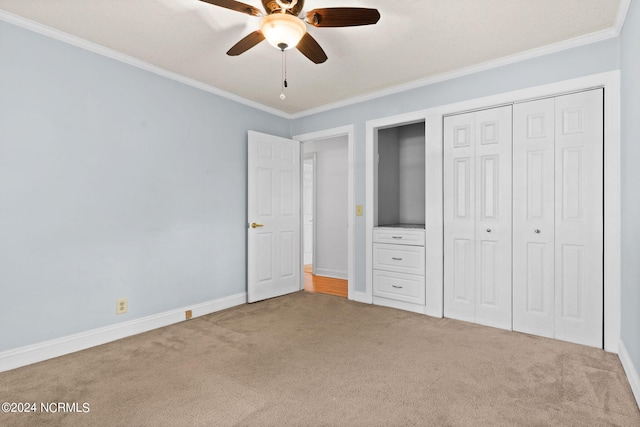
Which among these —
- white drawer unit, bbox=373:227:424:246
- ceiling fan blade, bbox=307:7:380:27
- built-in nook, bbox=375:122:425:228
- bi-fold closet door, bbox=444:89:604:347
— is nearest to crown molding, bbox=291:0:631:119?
bi-fold closet door, bbox=444:89:604:347

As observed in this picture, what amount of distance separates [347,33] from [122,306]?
293 cm

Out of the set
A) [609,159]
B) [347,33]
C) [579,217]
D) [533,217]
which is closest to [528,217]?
[533,217]

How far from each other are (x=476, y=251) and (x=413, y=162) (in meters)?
1.80

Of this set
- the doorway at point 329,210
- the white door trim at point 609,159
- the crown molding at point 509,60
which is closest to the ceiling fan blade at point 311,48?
the crown molding at point 509,60

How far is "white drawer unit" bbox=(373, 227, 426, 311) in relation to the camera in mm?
3723

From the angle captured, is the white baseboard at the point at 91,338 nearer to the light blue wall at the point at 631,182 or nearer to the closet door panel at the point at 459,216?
the closet door panel at the point at 459,216

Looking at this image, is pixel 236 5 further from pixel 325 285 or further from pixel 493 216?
pixel 325 285

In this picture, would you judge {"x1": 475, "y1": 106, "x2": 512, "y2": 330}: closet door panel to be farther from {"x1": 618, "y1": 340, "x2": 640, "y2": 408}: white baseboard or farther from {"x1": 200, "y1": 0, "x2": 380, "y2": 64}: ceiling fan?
{"x1": 200, "y1": 0, "x2": 380, "y2": 64}: ceiling fan

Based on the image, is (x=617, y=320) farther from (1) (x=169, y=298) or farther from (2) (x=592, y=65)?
(1) (x=169, y=298)

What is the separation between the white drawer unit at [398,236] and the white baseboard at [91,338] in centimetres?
194

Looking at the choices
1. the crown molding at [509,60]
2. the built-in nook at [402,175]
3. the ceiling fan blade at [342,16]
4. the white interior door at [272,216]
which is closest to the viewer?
the ceiling fan blade at [342,16]

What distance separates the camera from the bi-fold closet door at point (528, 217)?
9.12ft

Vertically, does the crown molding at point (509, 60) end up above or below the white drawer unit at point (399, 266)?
above

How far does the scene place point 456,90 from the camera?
11.4ft
